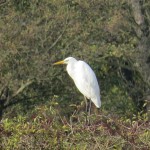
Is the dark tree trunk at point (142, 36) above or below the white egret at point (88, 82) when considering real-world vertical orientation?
above

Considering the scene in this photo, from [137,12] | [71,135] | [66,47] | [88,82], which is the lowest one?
[71,135]

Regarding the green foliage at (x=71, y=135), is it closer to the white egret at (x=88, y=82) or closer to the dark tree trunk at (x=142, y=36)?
the white egret at (x=88, y=82)

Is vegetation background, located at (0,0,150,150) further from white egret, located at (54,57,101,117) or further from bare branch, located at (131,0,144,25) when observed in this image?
white egret, located at (54,57,101,117)

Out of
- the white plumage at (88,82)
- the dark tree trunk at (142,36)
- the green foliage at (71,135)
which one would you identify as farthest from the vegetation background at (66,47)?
the green foliage at (71,135)

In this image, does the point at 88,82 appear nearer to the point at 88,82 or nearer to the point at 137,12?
the point at 88,82

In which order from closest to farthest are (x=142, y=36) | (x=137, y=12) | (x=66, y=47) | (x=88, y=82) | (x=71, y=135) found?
1. (x=71, y=135)
2. (x=88, y=82)
3. (x=66, y=47)
4. (x=137, y=12)
5. (x=142, y=36)

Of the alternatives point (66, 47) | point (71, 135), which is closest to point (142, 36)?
point (66, 47)

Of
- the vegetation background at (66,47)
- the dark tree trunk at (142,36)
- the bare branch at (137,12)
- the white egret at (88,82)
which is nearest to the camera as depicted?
the white egret at (88,82)

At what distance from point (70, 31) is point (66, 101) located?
2.62 m

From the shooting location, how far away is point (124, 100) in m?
20.0

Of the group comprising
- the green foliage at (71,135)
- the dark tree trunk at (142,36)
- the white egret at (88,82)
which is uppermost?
the dark tree trunk at (142,36)

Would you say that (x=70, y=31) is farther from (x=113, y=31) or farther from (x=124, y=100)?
(x=124, y=100)

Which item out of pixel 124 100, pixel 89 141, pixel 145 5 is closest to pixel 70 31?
pixel 145 5

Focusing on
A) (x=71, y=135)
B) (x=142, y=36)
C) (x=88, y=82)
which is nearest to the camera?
(x=71, y=135)
